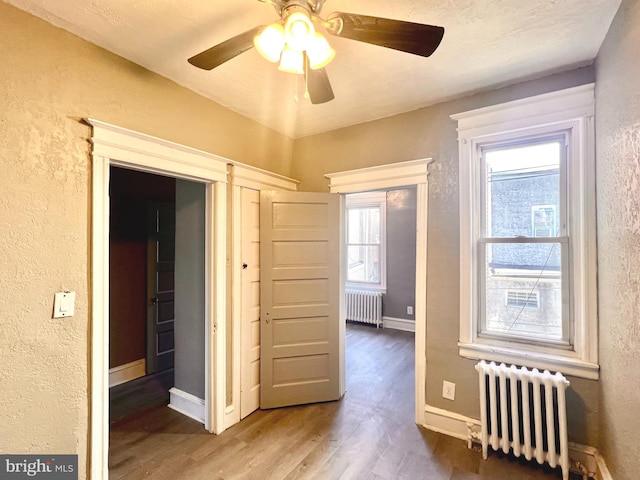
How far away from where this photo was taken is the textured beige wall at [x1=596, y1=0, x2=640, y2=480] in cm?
128

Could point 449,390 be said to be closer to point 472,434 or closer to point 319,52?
point 472,434

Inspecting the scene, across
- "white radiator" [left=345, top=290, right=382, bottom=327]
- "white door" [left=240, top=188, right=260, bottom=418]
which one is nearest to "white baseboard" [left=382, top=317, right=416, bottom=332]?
"white radiator" [left=345, top=290, right=382, bottom=327]

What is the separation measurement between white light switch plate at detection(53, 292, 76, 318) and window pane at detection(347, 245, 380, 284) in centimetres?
463

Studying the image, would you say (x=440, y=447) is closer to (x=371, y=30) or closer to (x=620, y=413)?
(x=620, y=413)

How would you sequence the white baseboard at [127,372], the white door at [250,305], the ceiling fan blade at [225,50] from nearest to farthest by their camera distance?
1. the ceiling fan blade at [225,50]
2. the white door at [250,305]
3. the white baseboard at [127,372]

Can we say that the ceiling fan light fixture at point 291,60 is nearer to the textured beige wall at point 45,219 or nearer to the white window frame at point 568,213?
the textured beige wall at point 45,219

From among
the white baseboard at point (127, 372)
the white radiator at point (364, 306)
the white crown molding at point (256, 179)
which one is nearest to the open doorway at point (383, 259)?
the white radiator at point (364, 306)

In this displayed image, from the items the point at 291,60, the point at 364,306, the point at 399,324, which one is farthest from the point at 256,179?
the point at 399,324

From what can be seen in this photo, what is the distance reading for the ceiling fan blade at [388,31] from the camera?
1.07m

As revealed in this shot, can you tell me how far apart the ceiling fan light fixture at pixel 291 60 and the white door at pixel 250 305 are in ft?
4.39

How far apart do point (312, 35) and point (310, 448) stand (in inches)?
100

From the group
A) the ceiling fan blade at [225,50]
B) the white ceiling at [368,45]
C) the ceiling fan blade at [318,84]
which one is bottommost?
the ceiling fan blade at [318,84]

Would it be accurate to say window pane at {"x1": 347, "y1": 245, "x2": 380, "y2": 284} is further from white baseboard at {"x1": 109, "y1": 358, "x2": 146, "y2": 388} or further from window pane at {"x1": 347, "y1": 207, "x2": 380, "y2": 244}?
white baseboard at {"x1": 109, "y1": 358, "x2": 146, "y2": 388}

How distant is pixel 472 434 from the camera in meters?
2.13
